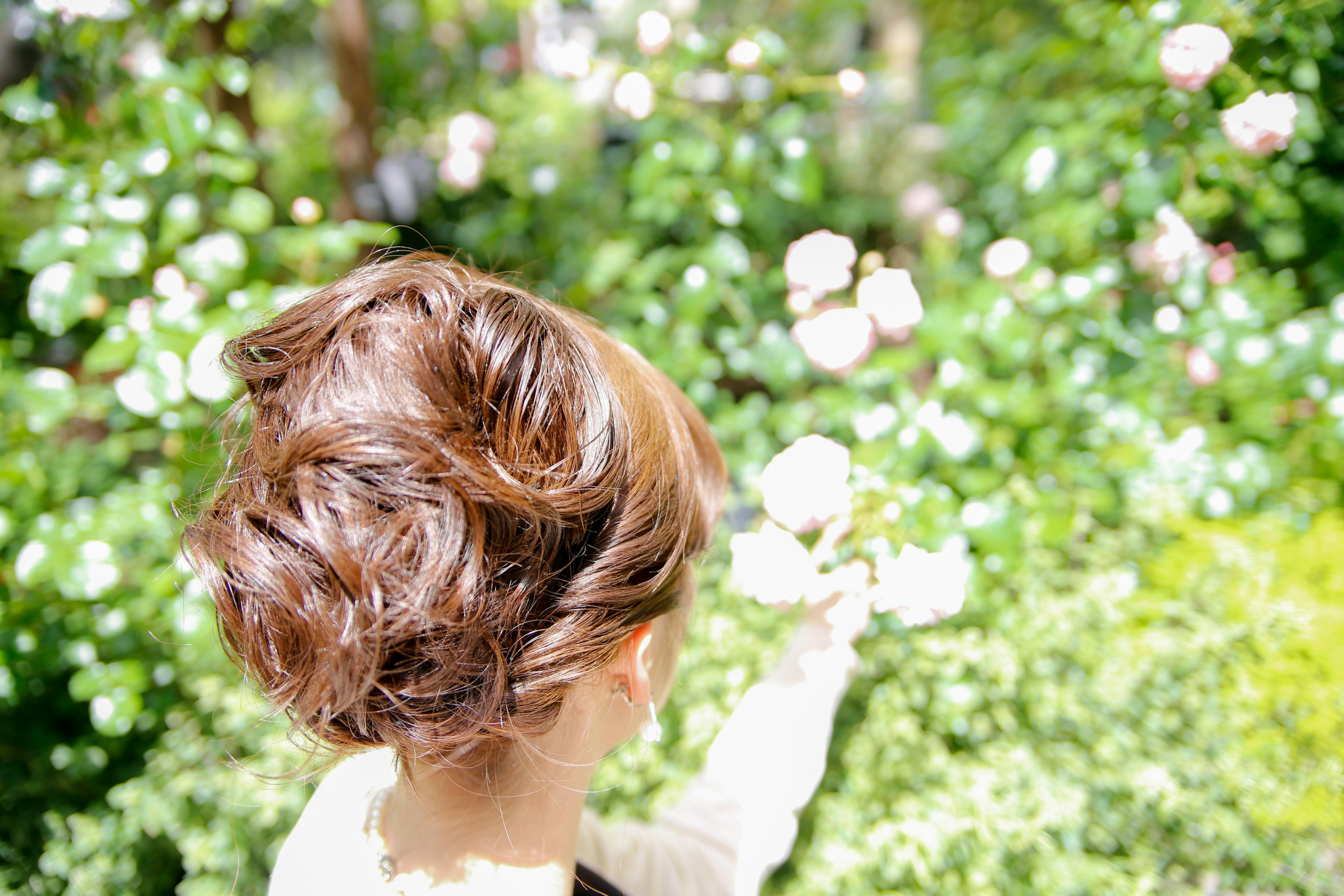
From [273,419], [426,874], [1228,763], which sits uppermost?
[273,419]

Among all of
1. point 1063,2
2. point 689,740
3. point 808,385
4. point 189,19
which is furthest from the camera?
point 808,385

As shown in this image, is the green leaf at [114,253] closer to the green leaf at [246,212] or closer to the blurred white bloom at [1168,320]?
the green leaf at [246,212]

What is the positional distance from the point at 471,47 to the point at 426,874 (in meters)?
4.96

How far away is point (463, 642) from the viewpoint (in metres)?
0.60

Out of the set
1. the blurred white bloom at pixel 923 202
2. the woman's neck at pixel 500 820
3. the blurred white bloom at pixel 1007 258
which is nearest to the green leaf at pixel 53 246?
the woman's neck at pixel 500 820

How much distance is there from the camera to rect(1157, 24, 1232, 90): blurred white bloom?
4.12 ft

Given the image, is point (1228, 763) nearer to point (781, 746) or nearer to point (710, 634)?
point (781, 746)

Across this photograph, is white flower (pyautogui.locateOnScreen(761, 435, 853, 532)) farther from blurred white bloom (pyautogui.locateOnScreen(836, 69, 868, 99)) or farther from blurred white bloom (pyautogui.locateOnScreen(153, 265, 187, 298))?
blurred white bloom (pyautogui.locateOnScreen(153, 265, 187, 298))

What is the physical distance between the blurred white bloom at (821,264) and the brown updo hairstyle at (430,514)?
0.87 metres

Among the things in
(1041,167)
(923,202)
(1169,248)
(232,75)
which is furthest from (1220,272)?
(232,75)

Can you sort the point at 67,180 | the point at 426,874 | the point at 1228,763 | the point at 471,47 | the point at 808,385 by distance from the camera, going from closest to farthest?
the point at 426,874 < the point at 1228,763 < the point at 67,180 < the point at 808,385 < the point at 471,47

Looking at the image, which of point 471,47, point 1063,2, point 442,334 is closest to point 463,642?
point 442,334

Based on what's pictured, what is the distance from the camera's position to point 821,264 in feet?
4.93

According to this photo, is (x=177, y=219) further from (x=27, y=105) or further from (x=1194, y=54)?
(x=1194, y=54)
